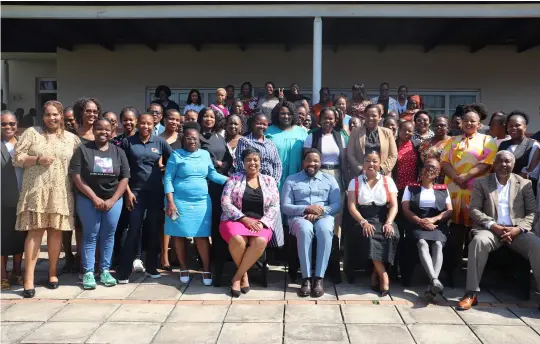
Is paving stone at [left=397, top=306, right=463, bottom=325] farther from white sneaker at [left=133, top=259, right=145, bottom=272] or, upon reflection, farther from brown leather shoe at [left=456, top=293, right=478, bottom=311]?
white sneaker at [left=133, top=259, right=145, bottom=272]

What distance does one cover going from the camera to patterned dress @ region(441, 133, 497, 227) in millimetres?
5074

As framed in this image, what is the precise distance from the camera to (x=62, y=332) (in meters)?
3.78

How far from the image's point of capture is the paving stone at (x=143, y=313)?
4062 millimetres

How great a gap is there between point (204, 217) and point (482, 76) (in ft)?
27.4

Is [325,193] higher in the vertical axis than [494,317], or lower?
higher

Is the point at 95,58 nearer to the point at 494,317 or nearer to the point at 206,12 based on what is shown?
the point at 206,12

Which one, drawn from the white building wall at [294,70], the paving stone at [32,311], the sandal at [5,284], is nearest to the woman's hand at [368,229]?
the paving stone at [32,311]

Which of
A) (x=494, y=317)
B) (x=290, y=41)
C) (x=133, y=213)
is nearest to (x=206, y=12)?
(x=290, y=41)

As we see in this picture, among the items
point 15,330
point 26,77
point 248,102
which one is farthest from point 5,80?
point 15,330

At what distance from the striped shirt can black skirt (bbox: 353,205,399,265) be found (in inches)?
36.6

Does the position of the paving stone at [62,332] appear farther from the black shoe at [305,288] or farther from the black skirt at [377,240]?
the black skirt at [377,240]

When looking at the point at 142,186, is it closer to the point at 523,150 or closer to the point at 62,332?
the point at 62,332

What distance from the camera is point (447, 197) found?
492cm

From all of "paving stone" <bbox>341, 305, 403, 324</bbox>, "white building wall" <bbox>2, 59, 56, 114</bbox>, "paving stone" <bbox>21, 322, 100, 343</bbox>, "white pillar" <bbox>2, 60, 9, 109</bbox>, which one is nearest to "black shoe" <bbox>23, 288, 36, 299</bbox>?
"paving stone" <bbox>21, 322, 100, 343</bbox>
